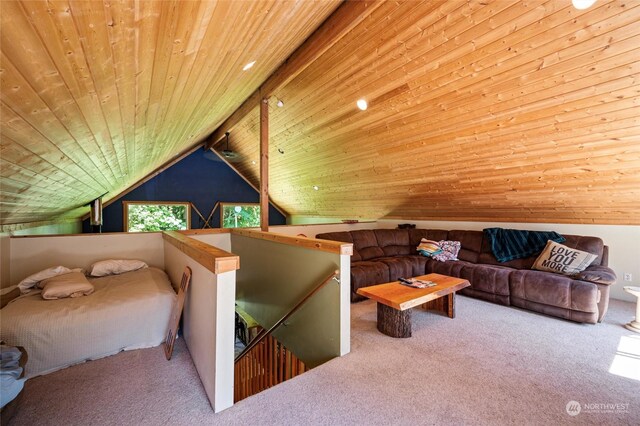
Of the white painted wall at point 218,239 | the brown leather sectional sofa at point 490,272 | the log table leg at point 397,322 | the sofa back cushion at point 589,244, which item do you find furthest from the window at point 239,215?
the sofa back cushion at point 589,244

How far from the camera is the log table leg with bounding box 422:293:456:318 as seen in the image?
347cm

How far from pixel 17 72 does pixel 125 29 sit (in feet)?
1.26

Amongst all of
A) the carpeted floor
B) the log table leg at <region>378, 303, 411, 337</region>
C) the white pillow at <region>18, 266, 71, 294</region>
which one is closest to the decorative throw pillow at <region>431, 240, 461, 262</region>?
the carpeted floor

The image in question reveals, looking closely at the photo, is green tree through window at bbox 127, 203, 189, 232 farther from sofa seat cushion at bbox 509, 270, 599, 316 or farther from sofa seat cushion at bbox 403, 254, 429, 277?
sofa seat cushion at bbox 509, 270, 599, 316

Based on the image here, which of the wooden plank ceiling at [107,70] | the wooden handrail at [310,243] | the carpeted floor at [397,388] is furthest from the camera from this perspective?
the wooden handrail at [310,243]

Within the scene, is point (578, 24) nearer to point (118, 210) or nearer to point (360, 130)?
point (360, 130)

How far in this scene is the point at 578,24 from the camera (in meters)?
2.16

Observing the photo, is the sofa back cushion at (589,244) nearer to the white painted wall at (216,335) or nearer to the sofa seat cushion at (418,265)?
the sofa seat cushion at (418,265)

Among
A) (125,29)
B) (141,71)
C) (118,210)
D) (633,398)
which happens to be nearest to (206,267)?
(141,71)

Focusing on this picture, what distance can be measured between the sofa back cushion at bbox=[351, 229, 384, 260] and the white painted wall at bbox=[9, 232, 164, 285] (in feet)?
10.8

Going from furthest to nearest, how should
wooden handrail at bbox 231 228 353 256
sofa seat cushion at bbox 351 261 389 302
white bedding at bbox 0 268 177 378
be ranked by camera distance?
1. sofa seat cushion at bbox 351 261 389 302
2. wooden handrail at bbox 231 228 353 256
3. white bedding at bbox 0 268 177 378

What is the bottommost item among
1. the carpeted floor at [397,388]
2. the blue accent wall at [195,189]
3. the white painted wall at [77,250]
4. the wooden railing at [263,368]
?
the wooden railing at [263,368]

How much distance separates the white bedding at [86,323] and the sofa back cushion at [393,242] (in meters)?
3.94

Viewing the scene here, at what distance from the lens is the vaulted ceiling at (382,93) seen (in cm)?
113
